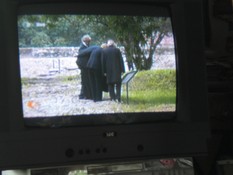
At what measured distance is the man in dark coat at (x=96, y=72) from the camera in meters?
1.37

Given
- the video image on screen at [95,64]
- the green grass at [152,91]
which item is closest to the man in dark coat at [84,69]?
the video image on screen at [95,64]

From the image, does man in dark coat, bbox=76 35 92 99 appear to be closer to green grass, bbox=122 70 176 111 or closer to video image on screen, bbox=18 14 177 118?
video image on screen, bbox=18 14 177 118

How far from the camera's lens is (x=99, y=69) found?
139 centimetres

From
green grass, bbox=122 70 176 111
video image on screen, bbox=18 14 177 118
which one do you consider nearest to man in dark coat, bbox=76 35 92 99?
video image on screen, bbox=18 14 177 118

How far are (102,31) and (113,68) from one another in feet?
0.43

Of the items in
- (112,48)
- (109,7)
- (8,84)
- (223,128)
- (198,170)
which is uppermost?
(109,7)

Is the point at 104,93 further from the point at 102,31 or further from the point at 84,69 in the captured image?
the point at 102,31

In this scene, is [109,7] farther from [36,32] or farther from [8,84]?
[8,84]

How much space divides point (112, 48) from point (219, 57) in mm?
782

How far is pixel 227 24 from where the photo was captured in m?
2.11

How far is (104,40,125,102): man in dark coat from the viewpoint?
1.38 metres

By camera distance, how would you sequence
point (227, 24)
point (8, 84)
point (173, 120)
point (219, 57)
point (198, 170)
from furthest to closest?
point (227, 24) < point (219, 57) < point (198, 170) < point (173, 120) < point (8, 84)

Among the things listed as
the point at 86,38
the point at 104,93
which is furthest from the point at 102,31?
the point at 104,93

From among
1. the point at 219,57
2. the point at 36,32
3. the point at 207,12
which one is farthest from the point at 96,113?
the point at 207,12
